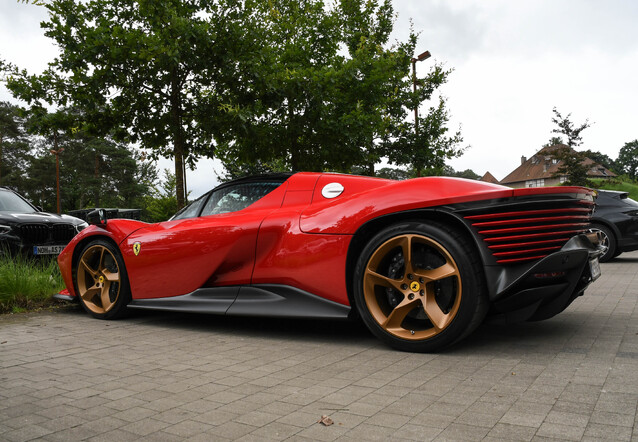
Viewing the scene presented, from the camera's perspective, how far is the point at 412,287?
3434 mm

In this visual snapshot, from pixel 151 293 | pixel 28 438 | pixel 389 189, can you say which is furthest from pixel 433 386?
pixel 151 293

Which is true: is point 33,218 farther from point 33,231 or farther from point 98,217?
point 98,217

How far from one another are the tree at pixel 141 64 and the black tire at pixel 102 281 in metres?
3.68

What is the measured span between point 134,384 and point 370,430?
1502 millimetres

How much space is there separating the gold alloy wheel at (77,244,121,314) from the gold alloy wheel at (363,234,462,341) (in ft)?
9.24

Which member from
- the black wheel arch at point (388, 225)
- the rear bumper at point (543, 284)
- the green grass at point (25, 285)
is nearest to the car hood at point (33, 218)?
the green grass at point (25, 285)

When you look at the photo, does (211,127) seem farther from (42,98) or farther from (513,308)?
(513,308)

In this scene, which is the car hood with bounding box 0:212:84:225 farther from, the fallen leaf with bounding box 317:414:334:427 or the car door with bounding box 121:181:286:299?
the fallen leaf with bounding box 317:414:334:427

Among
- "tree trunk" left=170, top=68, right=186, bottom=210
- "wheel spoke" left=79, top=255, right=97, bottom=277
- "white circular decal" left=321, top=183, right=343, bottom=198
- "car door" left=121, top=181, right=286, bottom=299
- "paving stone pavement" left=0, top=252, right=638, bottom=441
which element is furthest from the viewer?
"tree trunk" left=170, top=68, right=186, bottom=210

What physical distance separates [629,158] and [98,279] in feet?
438

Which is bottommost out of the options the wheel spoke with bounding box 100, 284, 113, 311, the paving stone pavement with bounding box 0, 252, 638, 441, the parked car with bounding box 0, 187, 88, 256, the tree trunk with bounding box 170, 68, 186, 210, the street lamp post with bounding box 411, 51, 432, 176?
the paving stone pavement with bounding box 0, 252, 638, 441

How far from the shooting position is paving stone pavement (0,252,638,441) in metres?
2.23

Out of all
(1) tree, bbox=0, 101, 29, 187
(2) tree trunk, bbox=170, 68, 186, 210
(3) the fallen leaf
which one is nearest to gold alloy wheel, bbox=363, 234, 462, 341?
(3) the fallen leaf

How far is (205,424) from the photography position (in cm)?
233
